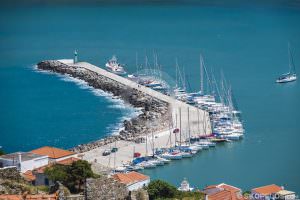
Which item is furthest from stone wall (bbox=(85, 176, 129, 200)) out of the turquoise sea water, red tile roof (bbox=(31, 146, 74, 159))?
the turquoise sea water

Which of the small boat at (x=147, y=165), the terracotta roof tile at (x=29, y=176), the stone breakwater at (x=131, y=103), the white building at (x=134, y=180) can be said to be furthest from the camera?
the stone breakwater at (x=131, y=103)

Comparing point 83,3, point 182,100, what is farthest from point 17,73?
point 83,3

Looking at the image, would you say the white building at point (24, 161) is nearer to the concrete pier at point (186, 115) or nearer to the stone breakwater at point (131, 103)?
the stone breakwater at point (131, 103)

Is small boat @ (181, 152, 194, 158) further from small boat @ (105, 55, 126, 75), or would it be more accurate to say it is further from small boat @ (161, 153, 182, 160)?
small boat @ (105, 55, 126, 75)

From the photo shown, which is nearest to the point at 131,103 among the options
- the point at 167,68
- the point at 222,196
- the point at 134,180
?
the point at 167,68

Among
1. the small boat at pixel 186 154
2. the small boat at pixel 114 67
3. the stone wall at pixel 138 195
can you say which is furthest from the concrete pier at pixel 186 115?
the stone wall at pixel 138 195

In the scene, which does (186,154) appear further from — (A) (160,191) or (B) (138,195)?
(B) (138,195)
